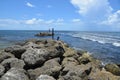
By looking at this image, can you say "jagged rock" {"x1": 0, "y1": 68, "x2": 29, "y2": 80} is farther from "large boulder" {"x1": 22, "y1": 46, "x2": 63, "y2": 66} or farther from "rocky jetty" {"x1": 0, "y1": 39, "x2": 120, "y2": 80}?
"large boulder" {"x1": 22, "y1": 46, "x2": 63, "y2": 66}

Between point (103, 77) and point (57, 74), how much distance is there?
2.17 metres

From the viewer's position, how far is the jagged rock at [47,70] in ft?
31.5

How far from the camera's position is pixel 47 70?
31.6 feet

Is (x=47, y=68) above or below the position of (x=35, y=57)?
below

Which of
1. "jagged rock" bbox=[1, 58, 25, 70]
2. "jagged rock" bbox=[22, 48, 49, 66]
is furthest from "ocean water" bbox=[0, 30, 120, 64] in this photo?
"jagged rock" bbox=[1, 58, 25, 70]

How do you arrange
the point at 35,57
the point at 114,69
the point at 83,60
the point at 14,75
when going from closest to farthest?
the point at 14,75 → the point at 35,57 → the point at 114,69 → the point at 83,60

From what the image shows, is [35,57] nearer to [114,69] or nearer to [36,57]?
[36,57]

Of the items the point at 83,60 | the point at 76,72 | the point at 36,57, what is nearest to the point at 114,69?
the point at 83,60

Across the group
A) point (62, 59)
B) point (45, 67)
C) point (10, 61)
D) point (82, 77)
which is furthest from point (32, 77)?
point (62, 59)

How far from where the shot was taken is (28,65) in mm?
10680

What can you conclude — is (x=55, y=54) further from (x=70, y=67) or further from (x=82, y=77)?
(x=82, y=77)

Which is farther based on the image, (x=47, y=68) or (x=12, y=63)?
(x=12, y=63)

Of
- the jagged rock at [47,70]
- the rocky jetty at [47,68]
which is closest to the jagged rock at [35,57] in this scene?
the rocky jetty at [47,68]

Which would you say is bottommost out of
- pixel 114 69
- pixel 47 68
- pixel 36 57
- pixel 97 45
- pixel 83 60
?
pixel 97 45
